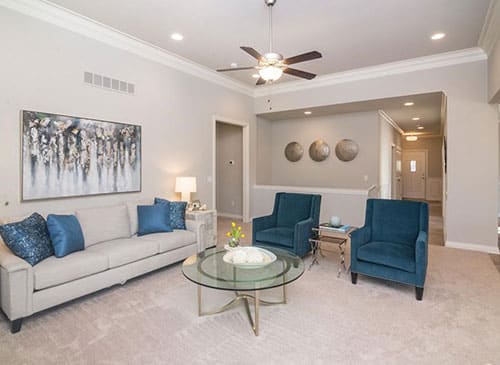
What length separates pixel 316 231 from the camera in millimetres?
4379

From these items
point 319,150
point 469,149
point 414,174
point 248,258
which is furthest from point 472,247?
point 414,174

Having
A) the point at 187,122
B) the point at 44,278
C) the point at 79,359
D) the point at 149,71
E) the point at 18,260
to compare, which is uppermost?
the point at 149,71

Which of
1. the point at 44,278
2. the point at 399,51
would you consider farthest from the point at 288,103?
the point at 44,278

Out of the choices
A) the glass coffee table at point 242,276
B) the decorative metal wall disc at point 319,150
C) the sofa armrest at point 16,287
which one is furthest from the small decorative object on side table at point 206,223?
the decorative metal wall disc at point 319,150

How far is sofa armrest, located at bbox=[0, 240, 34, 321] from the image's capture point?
241 cm

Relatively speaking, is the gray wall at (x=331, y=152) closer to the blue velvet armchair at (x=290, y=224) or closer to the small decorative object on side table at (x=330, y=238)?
the blue velvet armchair at (x=290, y=224)

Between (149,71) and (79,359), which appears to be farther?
(149,71)

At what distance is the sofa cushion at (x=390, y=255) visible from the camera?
308cm

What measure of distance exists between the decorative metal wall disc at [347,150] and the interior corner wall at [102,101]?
297 centimetres

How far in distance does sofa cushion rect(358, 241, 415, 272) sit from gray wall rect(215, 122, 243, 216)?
4.62m

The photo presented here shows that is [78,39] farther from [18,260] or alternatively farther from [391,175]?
[391,175]

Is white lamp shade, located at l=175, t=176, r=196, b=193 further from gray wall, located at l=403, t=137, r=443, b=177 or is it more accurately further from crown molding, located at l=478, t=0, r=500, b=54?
gray wall, located at l=403, t=137, r=443, b=177

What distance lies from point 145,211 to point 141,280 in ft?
3.02

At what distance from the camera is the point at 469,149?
15.8ft
